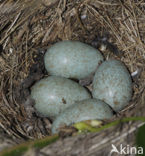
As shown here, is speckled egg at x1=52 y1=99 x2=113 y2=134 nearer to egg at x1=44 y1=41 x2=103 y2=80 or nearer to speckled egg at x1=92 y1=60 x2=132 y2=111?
speckled egg at x1=92 y1=60 x2=132 y2=111

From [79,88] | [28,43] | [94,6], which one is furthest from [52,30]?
[79,88]

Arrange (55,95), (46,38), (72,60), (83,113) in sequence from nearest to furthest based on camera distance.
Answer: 1. (83,113)
2. (55,95)
3. (72,60)
4. (46,38)

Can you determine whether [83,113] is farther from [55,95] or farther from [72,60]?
[72,60]

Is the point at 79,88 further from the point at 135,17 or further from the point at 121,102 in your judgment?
the point at 135,17

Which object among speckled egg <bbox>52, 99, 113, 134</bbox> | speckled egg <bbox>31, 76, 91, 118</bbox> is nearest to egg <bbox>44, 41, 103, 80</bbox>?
speckled egg <bbox>31, 76, 91, 118</bbox>

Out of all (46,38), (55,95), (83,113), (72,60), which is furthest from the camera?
(46,38)

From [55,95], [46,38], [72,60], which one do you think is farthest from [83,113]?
[46,38]
